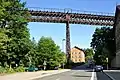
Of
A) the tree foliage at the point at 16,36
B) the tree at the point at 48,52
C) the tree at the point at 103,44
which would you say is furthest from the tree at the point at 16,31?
the tree at the point at 103,44

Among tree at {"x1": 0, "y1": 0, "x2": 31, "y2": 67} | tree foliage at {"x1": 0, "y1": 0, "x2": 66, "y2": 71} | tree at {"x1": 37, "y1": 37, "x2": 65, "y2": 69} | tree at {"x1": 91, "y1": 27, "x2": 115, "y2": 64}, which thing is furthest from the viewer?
tree at {"x1": 91, "y1": 27, "x2": 115, "y2": 64}

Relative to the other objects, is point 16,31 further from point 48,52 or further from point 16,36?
point 48,52

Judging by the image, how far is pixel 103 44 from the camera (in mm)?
103250

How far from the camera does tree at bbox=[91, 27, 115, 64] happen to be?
94.1 metres

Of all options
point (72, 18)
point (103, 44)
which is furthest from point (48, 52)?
point (103, 44)

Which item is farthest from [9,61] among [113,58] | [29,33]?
[113,58]

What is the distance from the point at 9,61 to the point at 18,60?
251 cm

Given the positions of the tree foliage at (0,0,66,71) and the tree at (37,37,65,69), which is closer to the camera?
the tree foliage at (0,0,66,71)

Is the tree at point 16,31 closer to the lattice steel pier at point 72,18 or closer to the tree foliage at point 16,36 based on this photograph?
the tree foliage at point 16,36

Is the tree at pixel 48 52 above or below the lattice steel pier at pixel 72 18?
below

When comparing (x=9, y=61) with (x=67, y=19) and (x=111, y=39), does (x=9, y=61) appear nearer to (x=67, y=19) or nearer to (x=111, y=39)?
(x=67, y=19)

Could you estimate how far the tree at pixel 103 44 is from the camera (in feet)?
309

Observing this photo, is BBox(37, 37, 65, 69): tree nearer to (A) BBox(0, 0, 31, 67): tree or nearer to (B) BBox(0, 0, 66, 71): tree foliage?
(B) BBox(0, 0, 66, 71): tree foliage

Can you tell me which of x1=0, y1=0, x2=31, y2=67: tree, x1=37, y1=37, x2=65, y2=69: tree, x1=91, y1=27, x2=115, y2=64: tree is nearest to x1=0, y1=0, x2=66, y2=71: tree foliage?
x1=0, y1=0, x2=31, y2=67: tree
